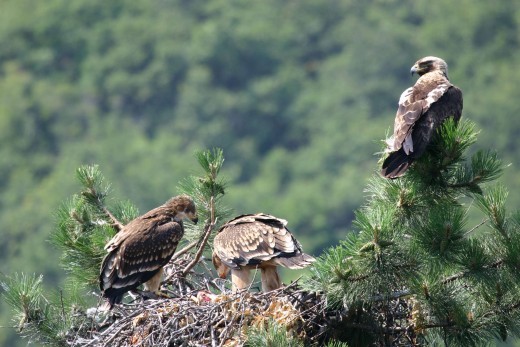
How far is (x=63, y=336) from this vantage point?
11.6 metres

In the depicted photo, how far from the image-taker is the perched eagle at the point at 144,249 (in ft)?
39.1

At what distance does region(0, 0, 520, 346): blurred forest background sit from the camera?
57156 mm

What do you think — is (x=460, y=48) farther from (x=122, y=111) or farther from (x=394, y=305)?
(x=394, y=305)

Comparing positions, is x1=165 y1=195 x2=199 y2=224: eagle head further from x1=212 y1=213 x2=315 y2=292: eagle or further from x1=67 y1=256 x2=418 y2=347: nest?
x1=67 y1=256 x2=418 y2=347: nest

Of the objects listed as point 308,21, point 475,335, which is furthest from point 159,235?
point 308,21

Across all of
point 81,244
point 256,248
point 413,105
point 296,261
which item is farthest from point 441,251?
point 81,244

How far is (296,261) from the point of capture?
1160 centimetres

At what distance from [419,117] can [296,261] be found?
1.75 metres

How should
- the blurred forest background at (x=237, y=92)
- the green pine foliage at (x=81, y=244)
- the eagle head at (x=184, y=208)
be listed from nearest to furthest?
the green pine foliage at (x=81, y=244) → the eagle head at (x=184, y=208) → the blurred forest background at (x=237, y=92)

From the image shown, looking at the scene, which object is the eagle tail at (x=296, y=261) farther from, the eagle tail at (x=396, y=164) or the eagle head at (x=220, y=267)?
the eagle tail at (x=396, y=164)

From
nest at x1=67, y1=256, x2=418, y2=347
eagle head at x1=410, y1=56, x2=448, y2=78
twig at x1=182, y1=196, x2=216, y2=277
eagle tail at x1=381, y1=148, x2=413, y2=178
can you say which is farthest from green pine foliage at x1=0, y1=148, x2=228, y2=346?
eagle head at x1=410, y1=56, x2=448, y2=78

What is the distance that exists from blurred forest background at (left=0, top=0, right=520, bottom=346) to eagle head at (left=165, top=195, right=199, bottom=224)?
121 feet

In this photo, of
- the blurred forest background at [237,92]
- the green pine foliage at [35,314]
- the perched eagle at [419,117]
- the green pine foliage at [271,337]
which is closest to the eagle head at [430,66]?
the perched eagle at [419,117]

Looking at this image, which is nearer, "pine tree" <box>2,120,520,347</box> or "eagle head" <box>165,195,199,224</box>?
"pine tree" <box>2,120,520,347</box>
